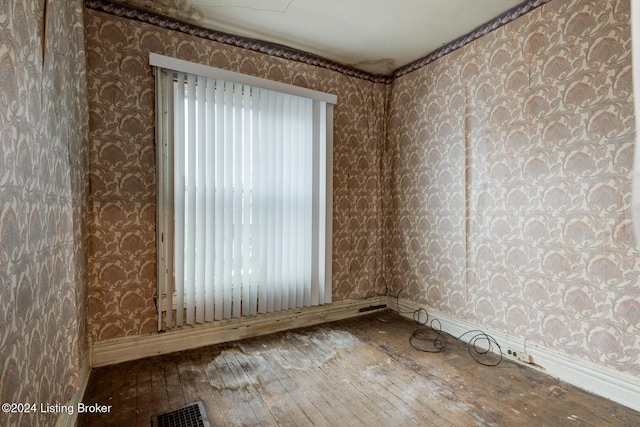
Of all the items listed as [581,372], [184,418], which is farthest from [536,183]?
[184,418]

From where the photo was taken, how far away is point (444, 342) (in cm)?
271

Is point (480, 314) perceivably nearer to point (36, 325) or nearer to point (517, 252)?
point (517, 252)

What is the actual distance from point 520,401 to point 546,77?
6.90 feet

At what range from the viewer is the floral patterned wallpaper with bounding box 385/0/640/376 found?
1890 mm

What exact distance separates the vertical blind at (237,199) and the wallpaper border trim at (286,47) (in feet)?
1.29

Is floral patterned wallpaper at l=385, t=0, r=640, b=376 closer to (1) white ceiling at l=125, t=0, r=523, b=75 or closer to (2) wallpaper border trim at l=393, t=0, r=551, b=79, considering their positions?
(2) wallpaper border trim at l=393, t=0, r=551, b=79

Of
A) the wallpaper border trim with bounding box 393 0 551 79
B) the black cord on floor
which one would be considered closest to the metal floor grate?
the black cord on floor

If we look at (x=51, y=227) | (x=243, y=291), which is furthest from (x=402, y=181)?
(x=51, y=227)

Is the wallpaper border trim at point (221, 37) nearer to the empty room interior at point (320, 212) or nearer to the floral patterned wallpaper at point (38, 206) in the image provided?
the empty room interior at point (320, 212)

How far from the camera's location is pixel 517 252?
7.82 ft

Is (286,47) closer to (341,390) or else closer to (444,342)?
(341,390)

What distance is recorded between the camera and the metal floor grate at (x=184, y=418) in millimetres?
1651

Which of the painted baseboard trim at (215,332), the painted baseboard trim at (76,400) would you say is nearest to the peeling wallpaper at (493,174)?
the painted baseboard trim at (215,332)

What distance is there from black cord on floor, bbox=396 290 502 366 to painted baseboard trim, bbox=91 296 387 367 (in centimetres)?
70
